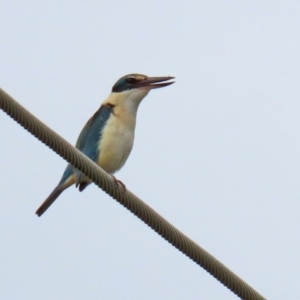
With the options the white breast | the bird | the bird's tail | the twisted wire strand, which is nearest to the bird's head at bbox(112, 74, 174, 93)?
the bird

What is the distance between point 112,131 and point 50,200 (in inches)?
33.8

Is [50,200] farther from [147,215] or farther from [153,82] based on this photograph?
[147,215]

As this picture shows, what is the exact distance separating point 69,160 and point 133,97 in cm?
382

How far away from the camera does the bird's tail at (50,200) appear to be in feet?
26.5

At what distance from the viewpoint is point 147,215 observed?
4.78m

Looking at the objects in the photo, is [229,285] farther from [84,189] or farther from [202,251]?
[84,189]

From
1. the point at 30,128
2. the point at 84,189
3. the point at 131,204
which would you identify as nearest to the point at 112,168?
the point at 84,189

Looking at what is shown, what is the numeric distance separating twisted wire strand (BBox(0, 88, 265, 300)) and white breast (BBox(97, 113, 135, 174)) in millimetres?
2861

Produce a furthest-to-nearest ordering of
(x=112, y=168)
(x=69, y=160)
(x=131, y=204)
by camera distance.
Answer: (x=112, y=168), (x=131, y=204), (x=69, y=160)

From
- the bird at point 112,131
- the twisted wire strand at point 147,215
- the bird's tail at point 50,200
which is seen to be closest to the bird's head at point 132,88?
the bird at point 112,131

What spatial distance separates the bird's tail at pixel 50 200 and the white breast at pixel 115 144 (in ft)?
1.90

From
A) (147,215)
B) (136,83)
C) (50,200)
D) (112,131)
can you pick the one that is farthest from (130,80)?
(147,215)

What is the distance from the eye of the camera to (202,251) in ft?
15.4

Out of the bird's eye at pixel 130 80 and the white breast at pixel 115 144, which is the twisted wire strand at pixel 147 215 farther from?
the bird's eye at pixel 130 80
